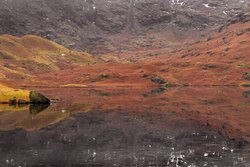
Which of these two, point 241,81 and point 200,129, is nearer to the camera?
point 200,129

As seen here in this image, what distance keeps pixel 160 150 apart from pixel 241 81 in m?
122

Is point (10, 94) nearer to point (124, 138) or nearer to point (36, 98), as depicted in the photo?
point (36, 98)

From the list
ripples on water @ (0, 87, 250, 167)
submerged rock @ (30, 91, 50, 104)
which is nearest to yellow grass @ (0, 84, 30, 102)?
submerged rock @ (30, 91, 50, 104)

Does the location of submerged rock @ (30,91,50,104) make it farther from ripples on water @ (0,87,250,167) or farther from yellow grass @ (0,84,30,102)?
ripples on water @ (0,87,250,167)

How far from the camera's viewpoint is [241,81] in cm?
15212

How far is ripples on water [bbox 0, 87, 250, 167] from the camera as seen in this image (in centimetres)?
3384

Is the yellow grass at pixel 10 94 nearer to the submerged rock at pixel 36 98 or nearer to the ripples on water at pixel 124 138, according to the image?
the submerged rock at pixel 36 98

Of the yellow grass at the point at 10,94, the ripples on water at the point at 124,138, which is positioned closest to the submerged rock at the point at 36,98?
the yellow grass at the point at 10,94

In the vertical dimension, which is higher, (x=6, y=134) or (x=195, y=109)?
(x=195, y=109)

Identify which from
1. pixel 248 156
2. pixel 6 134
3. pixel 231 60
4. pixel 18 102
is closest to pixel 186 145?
pixel 248 156

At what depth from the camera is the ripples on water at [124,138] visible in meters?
33.8

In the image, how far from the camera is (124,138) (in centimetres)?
4359

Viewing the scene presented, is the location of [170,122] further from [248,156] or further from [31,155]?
[31,155]

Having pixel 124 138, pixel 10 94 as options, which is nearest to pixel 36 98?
pixel 10 94
